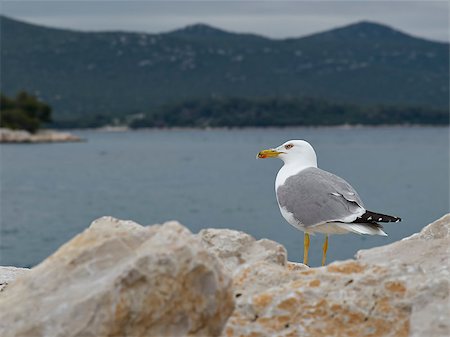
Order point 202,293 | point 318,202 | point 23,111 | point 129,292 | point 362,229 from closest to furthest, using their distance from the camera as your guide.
Answer: point 129,292, point 202,293, point 362,229, point 318,202, point 23,111

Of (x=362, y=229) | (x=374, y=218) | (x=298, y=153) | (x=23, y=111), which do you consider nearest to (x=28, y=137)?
(x=23, y=111)

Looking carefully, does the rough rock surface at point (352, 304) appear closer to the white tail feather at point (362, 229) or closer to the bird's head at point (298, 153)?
the white tail feather at point (362, 229)

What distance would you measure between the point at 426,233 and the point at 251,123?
7535 inches

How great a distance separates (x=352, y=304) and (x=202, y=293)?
931 mm

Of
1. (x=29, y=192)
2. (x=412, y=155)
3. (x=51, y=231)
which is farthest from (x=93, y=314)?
(x=412, y=155)

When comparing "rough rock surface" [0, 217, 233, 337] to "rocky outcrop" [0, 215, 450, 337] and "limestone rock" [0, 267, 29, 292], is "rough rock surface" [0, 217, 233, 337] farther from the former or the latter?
"limestone rock" [0, 267, 29, 292]

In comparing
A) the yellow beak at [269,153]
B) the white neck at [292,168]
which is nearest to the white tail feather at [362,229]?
the white neck at [292,168]

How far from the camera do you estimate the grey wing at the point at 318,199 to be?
870 centimetres

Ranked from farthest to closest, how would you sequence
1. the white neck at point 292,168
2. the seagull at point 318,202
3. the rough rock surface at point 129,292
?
the white neck at point 292,168, the seagull at point 318,202, the rough rock surface at point 129,292

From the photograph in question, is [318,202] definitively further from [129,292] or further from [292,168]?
[129,292]

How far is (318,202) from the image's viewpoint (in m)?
8.79

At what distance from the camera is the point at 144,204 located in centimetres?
5794

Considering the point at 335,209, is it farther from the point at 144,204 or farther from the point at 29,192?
the point at 29,192

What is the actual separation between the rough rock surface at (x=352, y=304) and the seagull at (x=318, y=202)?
2362mm
